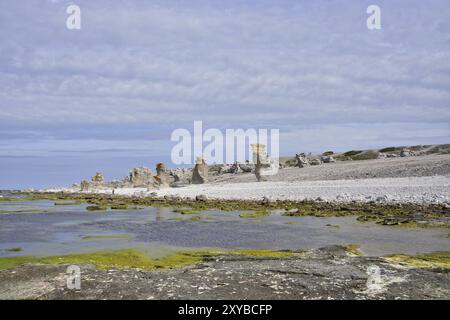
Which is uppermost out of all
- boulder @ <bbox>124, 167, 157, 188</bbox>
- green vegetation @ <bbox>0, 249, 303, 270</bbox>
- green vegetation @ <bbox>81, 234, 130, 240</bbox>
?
boulder @ <bbox>124, 167, 157, 188</bbox>

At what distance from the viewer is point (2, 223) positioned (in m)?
30.7

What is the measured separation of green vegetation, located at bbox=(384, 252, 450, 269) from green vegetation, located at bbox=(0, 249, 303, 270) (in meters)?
3.48

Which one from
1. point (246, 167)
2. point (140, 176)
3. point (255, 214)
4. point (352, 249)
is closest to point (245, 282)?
point (352, 249)

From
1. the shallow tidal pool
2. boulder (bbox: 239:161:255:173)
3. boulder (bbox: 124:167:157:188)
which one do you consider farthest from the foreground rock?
boulder (bbox: 239:161:255:173)

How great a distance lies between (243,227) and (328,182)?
69.2ft

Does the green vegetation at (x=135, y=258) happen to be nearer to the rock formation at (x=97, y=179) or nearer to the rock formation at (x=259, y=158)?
the rock formation at (x=259, y=158)

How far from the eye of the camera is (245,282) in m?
11.6

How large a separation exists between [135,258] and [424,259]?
10.3 m

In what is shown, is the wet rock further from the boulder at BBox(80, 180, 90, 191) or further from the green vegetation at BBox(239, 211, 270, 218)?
the boulder at BBox(80, 180, 90, 191)

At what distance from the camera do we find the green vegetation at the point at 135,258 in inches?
599

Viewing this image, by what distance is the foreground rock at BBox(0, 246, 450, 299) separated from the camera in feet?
34.8
